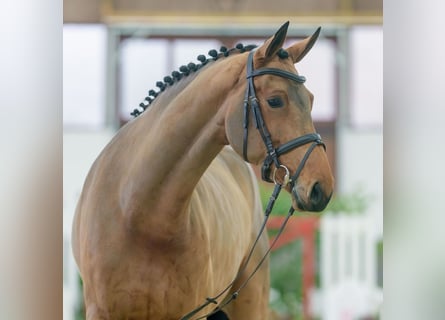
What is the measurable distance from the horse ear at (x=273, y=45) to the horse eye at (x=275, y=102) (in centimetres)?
7

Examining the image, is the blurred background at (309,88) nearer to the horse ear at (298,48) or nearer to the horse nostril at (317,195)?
the horse ear at (298,48)

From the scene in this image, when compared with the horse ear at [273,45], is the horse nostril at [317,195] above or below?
below

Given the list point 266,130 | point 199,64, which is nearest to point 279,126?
point 266,130

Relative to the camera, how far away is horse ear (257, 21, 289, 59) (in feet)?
3.83

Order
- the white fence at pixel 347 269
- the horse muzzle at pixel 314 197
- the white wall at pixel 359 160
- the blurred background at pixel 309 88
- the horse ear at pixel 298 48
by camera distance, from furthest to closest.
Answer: the white fence at pixel 347 269 < the white wall at pixel 359 160 < the blurred background at pixel 309 88 < the horse ear at pixel 298 48 < the horse muzzle at pixel 314 197

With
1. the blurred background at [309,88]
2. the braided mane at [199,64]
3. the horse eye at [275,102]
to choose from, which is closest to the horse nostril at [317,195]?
the horse eye at [275,102]

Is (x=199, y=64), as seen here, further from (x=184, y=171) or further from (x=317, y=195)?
(x=317, y=195)

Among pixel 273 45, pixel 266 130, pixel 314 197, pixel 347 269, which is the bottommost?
pixel 347 269

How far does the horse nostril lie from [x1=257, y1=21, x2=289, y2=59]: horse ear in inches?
8.7

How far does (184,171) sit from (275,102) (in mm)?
199

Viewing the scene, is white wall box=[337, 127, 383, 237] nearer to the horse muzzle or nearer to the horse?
the horse

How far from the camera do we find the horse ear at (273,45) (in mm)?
1166

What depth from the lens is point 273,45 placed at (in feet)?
3.91
